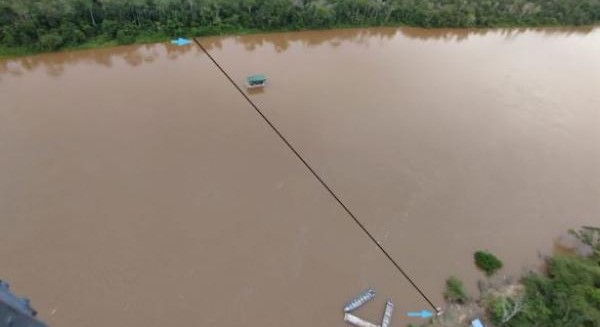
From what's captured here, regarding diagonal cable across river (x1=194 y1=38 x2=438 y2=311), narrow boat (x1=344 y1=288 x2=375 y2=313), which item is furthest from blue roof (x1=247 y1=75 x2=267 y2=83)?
narrow boat (x1=344 y1=288 x2=375 y2=313)

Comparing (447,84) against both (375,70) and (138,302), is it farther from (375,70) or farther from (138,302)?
(138,302)

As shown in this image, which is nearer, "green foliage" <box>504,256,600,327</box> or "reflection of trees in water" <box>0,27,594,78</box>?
"green foliage" <box>504,256,600,327</box>

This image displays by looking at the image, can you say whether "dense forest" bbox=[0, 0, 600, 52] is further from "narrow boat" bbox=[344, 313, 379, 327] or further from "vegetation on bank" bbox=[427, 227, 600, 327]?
"vegetation on bank" bbox=[427, 227, 600, 327]

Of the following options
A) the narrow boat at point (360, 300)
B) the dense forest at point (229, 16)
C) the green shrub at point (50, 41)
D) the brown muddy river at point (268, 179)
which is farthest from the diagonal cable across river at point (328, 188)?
the green shrub at point (50, 41)

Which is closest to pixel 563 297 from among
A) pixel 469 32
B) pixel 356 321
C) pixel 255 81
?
pixel 356 321

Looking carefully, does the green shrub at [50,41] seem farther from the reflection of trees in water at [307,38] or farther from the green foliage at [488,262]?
the green foliage at [488,262]

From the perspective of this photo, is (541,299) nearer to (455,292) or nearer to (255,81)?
(455,292)
